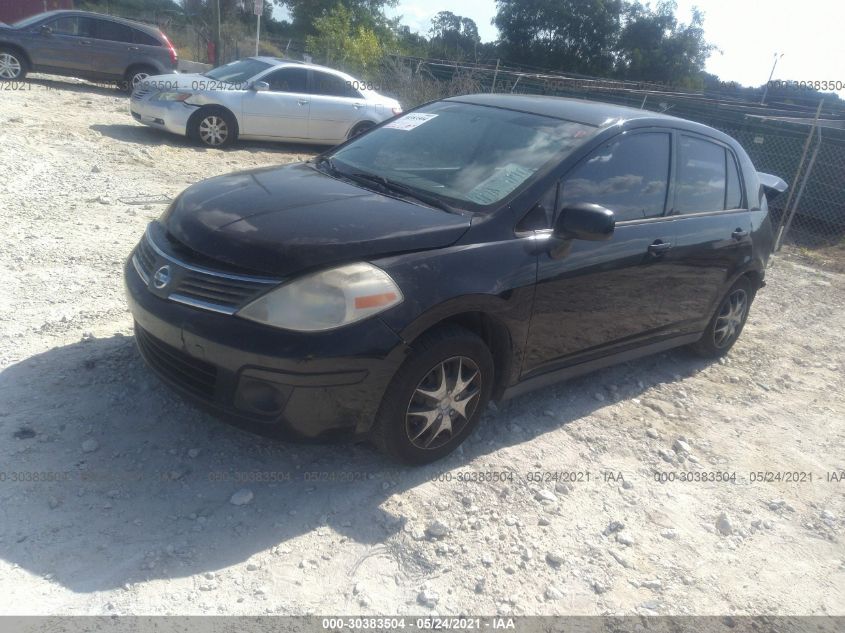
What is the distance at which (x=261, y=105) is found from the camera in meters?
11.6

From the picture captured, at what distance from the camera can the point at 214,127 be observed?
442 inches

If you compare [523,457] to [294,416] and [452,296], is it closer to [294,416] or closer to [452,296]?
[452,296]

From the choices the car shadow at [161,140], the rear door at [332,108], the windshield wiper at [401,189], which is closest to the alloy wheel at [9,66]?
the car shadow at [161,140]

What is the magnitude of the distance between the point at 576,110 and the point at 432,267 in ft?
5.65

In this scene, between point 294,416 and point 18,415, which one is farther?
point 18,415

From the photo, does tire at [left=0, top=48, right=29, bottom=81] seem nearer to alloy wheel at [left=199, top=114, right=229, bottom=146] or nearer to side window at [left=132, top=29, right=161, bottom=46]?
side window at [left=132, top=29, right=161, bottom=46]

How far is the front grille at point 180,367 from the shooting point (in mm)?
3059

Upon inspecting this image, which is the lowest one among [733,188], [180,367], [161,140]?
[161,140]

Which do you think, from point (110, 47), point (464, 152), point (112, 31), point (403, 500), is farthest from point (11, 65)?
point (403, 500)

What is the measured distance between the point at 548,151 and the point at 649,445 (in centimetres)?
181

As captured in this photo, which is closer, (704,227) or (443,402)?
(443,402)

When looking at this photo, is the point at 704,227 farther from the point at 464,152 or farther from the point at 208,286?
the point at 208,286

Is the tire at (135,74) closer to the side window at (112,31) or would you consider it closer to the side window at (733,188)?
the side window at (112,31)

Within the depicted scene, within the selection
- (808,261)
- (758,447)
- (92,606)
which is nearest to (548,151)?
(758,447)
